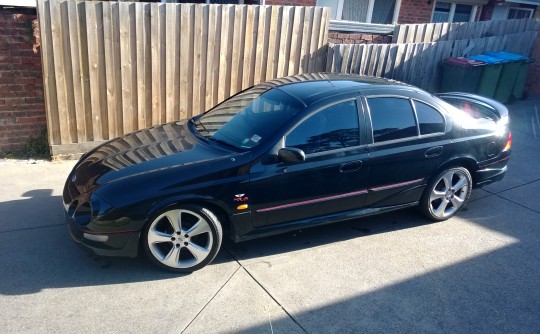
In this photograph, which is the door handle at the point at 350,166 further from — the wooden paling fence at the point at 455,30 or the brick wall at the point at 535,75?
the brick wall at the point at 535,75

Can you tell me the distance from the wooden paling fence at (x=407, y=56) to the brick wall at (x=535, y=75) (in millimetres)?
1199

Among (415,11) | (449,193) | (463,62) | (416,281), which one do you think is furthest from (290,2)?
(416,281)

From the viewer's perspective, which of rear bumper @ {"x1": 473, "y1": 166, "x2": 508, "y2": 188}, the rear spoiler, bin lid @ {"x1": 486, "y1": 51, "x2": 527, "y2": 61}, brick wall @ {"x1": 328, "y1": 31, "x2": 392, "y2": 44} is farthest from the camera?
bin lid @ {"x1": 486, "y1": 51, "x2": 527, "y2": 61}

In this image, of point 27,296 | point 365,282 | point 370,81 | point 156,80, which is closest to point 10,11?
point 156,80

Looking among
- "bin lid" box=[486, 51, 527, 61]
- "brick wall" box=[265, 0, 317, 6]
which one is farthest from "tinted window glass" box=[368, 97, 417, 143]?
"bin lid" box=[486, 51, 527, 61]

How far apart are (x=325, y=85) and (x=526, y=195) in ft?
10.9

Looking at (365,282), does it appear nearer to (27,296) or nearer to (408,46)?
(27,296)

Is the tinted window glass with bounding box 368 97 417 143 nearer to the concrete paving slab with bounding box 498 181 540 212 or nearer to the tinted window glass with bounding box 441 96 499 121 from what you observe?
the tinted window glass with bounding box 441 96 499 121

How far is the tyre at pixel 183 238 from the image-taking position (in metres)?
3.78

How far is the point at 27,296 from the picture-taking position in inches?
139

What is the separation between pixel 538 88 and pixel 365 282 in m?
10.1

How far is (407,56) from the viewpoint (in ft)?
28.5

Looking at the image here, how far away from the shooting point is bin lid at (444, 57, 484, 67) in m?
9.11

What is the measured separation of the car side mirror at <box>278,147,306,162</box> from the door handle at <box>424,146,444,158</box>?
1.56m
